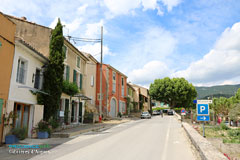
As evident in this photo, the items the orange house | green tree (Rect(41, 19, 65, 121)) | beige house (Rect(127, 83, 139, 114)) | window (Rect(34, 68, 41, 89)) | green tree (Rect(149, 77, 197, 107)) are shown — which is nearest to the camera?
Answer: window (Rect(34, 68, 41, 89))

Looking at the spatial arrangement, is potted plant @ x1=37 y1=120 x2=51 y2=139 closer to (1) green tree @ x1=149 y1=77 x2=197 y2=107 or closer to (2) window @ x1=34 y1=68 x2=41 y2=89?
Result: (2) window @ x1=34 y1=68 x2=41 y2=89

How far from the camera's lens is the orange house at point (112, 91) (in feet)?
104

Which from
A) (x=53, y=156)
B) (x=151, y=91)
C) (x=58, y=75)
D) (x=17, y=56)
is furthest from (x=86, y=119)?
(x=151, y=91)

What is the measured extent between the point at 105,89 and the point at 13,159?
2620cm

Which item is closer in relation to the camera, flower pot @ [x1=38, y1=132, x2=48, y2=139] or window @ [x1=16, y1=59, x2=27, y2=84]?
window @ [x1=16, y1=59, x2=27, y2=84]

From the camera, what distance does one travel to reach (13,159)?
262 inches

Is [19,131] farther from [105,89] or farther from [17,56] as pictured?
[105,89]

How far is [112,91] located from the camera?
33906mm

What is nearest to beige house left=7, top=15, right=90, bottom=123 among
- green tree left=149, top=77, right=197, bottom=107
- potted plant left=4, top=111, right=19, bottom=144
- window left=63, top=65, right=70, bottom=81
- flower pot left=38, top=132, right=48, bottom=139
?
window left=63, top=65, right=70, bottom=81

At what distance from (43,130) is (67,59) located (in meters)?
7.82

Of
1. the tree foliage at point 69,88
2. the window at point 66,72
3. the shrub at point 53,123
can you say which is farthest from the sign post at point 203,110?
the window at point 66,72

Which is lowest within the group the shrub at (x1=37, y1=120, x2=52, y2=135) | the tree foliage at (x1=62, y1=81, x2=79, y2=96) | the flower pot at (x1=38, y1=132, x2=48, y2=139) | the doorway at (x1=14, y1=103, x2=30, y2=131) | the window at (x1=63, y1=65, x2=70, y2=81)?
the flower pot at (x1=38, y1=132, x2=48, y2=139)

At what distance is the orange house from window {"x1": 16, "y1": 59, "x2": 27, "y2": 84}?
18528 millimetres

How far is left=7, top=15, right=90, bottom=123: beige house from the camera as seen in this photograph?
15.6 meters
